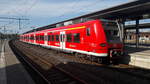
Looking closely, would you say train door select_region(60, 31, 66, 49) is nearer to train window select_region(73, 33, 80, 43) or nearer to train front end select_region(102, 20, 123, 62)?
train window select_region(73, 33, 80, 43)

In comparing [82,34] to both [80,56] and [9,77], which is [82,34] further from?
[9,77]

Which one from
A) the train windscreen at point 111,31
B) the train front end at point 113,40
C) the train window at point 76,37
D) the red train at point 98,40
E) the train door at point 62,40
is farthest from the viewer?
the train door at point 62,40

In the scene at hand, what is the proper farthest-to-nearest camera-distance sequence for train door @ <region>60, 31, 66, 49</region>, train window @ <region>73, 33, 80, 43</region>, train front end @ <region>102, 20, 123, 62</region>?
train door @ <region>60, 31, 66, 49</region>, train window @ <region>73, 33, 80, 43</region>, train front end @ <region>102, 20, 123, 62</region>

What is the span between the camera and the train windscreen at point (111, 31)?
1068 cm

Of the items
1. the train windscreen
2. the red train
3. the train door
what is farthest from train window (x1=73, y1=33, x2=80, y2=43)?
the train windscreen

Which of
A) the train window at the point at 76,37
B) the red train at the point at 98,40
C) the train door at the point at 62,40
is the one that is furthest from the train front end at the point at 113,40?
the train door at the point at 62,40

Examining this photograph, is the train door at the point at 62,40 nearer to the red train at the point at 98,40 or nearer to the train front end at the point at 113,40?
the red train at the point at 98,40

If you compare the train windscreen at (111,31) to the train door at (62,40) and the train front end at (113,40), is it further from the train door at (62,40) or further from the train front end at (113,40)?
the train door at (62,40)

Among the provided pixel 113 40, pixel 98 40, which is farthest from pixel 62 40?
pixel 113 40

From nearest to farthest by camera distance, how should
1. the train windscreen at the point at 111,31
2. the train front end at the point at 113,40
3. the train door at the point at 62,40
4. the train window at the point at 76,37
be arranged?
the train front end at the point at 113,40 < the train windscreen at the point at 111,31 < the train window at the point at 76,37 < the train door at the point at 62,40

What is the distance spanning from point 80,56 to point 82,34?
1.97 metres

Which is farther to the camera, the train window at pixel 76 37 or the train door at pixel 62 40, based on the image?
the train door at pixel 62 40

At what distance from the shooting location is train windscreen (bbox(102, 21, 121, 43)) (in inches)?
421

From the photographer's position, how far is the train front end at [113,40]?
10531mm
